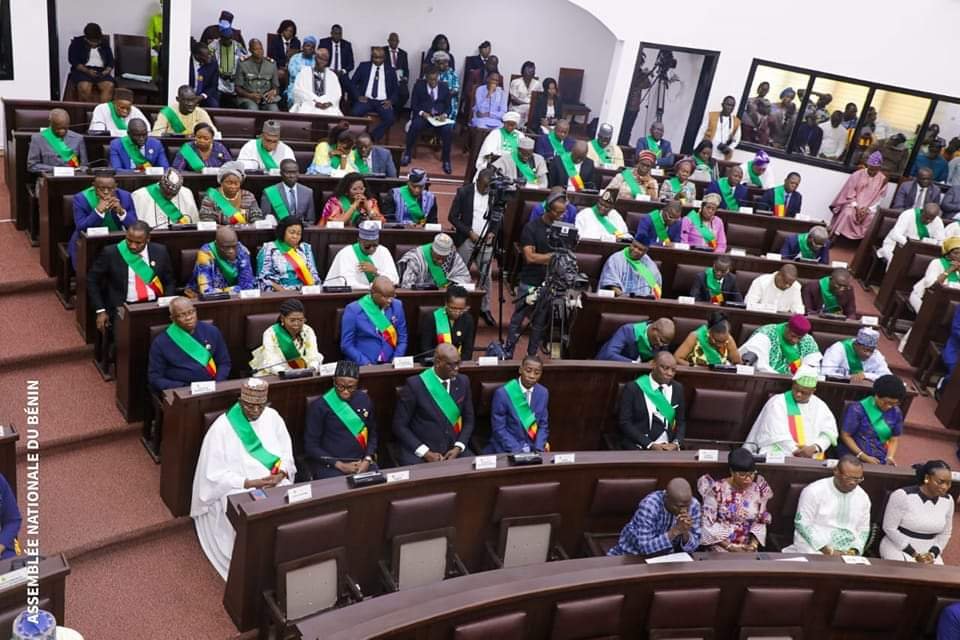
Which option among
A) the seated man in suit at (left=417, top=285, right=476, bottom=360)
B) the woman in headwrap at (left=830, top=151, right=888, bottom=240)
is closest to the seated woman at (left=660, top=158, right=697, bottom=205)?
the woman in headwrap at (left=830, top=151, right=888, bottom=240)

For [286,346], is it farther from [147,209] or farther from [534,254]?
[534,254]

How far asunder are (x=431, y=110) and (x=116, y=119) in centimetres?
346

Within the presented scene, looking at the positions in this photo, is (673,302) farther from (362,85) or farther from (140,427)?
(362,85)

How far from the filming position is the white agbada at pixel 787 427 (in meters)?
5.43

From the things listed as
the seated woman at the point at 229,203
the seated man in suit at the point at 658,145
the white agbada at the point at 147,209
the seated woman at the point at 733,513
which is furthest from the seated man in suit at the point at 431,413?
the seated man in suit at the point at 658,145

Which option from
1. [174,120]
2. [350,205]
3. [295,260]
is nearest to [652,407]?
[295,260]

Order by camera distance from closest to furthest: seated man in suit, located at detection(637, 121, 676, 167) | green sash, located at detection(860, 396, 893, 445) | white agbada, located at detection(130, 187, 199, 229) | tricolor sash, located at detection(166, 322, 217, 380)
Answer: tricolor sash, located at detection(166, 322, 217, 380) → green sash, located at detection(860, 396, 893, 445) → white agbada, located at detection(130, 187, 199, 229) → seated man in suit, located at detection(637, 121, 676, 167)

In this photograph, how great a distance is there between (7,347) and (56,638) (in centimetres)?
319

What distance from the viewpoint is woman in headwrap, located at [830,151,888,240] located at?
→ 31.8 feet

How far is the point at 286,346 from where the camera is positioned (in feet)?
16.6

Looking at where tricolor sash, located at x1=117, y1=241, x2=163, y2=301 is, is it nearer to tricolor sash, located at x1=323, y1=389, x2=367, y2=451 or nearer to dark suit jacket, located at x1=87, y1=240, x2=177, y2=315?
dark suit jacket, located at x1=87, y1=240, x2=177, y2=315

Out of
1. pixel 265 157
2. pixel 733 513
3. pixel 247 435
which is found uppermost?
pixel 265 157

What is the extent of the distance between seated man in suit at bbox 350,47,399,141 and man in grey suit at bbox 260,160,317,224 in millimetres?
3303

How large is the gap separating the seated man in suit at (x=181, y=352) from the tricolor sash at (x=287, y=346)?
36 cm
